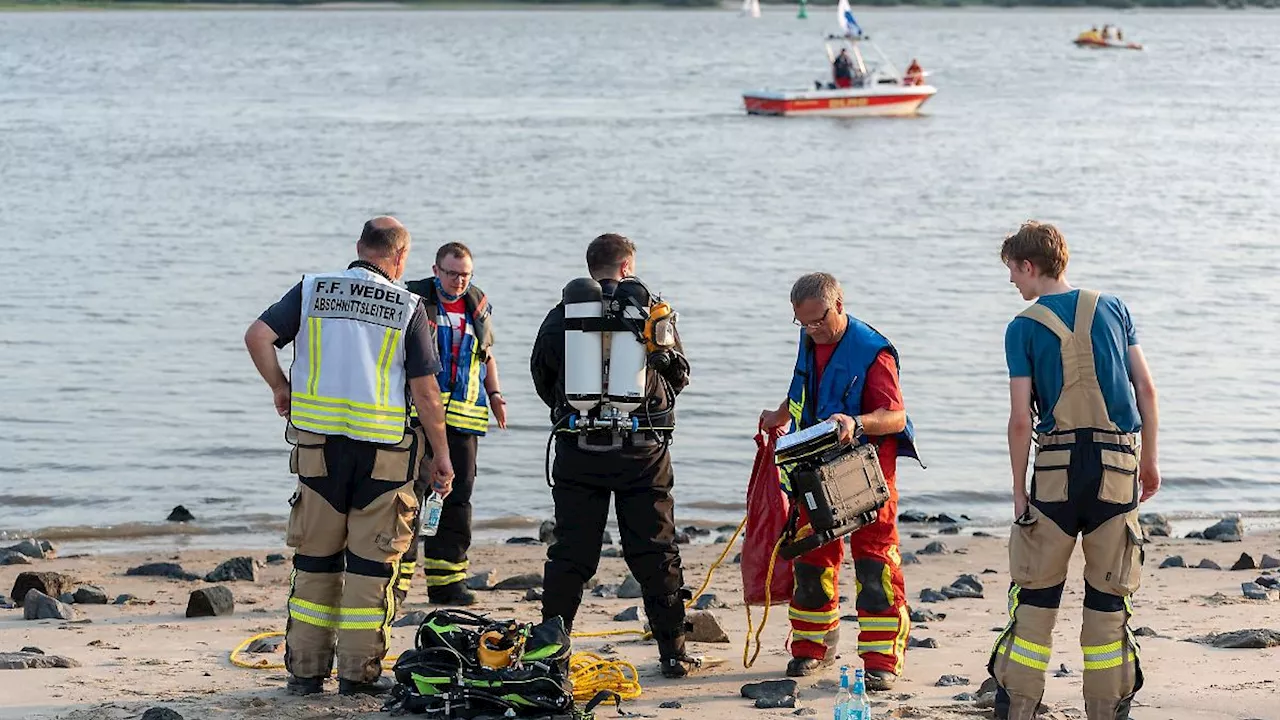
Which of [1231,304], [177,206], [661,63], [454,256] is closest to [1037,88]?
[661,63]

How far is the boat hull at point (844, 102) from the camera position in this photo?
185 ft

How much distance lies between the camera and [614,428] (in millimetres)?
8047

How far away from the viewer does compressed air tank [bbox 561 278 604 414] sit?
7980 mm

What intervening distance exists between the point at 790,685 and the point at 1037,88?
72.8 meters

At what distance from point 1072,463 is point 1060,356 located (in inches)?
16.1

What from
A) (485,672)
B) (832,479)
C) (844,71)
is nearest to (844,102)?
(844,71)

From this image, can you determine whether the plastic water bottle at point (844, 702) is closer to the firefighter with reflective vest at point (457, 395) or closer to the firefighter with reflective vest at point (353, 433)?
the firefighter with reflective vest at point (353, 433)

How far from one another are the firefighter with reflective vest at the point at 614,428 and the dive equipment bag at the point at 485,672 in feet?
1.93

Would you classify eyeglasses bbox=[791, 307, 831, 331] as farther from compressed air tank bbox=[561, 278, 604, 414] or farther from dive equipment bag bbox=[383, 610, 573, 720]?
dive equipment bag bbox=[383, 610, 573, 720]

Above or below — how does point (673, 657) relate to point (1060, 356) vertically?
below

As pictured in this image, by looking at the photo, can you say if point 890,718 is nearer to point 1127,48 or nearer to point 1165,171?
point 1165,171

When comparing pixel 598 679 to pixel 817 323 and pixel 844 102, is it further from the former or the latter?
pixel 844 102

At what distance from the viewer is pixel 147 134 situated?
176 ft

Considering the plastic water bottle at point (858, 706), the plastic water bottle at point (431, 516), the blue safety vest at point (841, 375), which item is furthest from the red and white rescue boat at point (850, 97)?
the plastic water bottle at point (858, 706)
